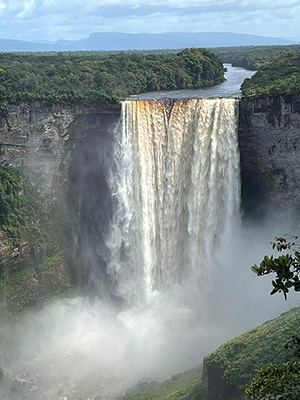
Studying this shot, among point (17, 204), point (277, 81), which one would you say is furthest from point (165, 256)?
point (277, 81)

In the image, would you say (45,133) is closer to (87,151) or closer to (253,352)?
(87,151)

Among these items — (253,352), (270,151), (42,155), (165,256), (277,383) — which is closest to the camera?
(277,383)

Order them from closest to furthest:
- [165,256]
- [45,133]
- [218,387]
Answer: [218,387]
[45,133]
[165,256]

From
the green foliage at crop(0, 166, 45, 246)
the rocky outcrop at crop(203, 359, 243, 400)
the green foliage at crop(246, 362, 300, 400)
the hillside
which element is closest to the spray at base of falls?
the green foliage at crop(0, 166, 45, 246)

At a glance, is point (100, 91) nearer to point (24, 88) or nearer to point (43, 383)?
point (24, 88)

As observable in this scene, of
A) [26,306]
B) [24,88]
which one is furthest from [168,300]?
[24,88]

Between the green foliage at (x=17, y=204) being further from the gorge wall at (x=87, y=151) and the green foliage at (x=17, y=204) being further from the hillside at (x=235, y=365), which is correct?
the hillside at (x=235, y=365)
